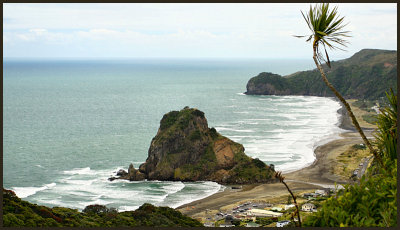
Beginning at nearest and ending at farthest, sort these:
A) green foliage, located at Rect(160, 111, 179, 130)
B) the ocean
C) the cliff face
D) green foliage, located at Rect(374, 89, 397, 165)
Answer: green foliage, located at Rect(374, 89, 397, 165)
the ocean
the cliff face
green foliage, located at Rect(160, 111, 179, 130)

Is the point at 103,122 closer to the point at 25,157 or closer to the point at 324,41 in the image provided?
the point at 25,157

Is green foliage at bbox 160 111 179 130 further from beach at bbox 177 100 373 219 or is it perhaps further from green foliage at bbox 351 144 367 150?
green foliage at bbox 351 144 367 150

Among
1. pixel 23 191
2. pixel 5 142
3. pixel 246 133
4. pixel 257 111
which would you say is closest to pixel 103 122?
pixel 5 142

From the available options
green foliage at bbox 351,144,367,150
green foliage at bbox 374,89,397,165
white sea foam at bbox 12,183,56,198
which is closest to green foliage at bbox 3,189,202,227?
green foliage at bbox 374,89,397,165

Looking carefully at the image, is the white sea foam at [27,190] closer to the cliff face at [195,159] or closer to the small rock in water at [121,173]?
the small rock in water at [121,173]

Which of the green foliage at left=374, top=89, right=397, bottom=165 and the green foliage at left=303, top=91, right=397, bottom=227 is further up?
the green foliage at left=374, top=89, right=397, bottom=165

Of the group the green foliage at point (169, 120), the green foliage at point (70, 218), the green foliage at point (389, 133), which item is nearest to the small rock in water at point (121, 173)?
the green foliage at point (169, 120)

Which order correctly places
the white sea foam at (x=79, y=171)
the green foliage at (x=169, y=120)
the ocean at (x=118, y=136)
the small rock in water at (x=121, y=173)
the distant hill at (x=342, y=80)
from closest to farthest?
the ocean at (x=118, y=136)
the small rock in water at (x=121, y=173)
the white sea foam at (x=79, y=171)
the green foliage at (x=169, y=120)
the distant hill at (x=342, y=80)
